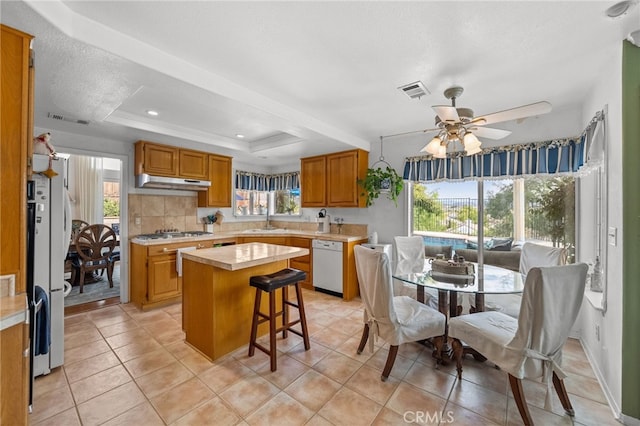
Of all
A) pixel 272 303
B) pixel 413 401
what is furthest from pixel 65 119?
pixel 413 401

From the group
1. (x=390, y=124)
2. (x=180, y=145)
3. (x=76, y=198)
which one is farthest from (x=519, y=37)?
(x=76, y=198)

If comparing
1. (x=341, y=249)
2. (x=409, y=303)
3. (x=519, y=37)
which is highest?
(x=519, y=37)

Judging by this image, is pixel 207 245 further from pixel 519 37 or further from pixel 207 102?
pixel 519 37

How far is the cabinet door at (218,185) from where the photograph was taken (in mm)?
4398

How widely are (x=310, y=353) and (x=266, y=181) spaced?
3.91 m

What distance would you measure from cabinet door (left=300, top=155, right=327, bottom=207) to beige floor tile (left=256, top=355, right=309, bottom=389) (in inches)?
103

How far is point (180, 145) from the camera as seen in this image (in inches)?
156

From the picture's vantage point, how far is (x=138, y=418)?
1.67 metres

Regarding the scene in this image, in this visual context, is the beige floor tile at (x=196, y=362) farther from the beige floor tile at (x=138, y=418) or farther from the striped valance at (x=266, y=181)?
the striped valance at (x=266, y=181)

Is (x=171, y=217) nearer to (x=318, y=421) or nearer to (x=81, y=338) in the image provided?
(x=81, y=338)

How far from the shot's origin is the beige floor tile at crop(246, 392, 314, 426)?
166cm

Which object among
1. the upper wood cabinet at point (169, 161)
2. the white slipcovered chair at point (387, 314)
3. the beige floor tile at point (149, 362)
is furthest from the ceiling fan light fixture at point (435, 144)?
the upper wood cabinet at point (169, 161)

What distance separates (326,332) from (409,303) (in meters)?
1.01

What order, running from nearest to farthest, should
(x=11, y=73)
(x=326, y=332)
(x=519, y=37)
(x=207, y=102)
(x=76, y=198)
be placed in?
(x=11, y=73)
(x=519, y=37)
(x=207, y=102)
(x=326, y=332)
(x=76, y=198)
